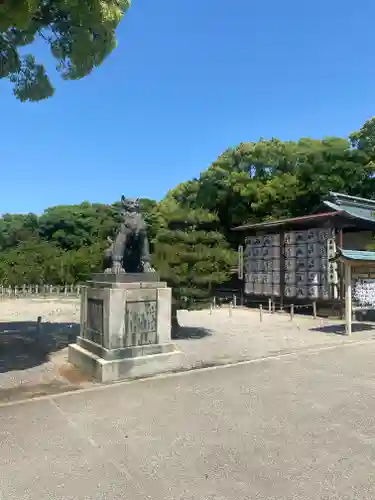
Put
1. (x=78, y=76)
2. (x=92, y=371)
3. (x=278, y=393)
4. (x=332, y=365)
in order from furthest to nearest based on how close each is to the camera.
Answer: (x=78, y=76) → (x=332, y=365) → (x=92, y=371) → (x=278, y=393)

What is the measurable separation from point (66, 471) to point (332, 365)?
6.48m

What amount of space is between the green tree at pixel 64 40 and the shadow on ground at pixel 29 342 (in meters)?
6.30

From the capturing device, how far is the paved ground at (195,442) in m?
3.57

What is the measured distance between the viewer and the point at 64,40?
30.1 feet

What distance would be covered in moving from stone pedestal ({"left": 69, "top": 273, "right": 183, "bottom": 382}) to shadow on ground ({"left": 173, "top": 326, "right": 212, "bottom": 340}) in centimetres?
393

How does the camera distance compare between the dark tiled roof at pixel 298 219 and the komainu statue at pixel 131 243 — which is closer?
the komainu statue at pixel 131 243

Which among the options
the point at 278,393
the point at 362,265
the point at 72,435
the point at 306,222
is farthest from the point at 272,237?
the point at 72,435

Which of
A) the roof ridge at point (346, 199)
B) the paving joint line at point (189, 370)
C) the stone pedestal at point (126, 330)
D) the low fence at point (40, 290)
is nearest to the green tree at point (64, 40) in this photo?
the stone pedestal at point (126, 330)

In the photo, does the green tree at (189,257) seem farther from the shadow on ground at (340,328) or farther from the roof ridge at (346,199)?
the roof ridge at (346,199)

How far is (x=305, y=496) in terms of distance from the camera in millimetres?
3436

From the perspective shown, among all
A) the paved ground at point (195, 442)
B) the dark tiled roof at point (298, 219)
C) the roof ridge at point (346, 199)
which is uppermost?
the roof ridge at point (346, 199)

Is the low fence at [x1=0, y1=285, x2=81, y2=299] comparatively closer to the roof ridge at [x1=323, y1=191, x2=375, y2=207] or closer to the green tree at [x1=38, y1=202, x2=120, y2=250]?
the green tree at [x1=38, y1=202, x2=120, y2=250]

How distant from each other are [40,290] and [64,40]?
28.5 metres

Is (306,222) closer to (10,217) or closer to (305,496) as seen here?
(305,496)
